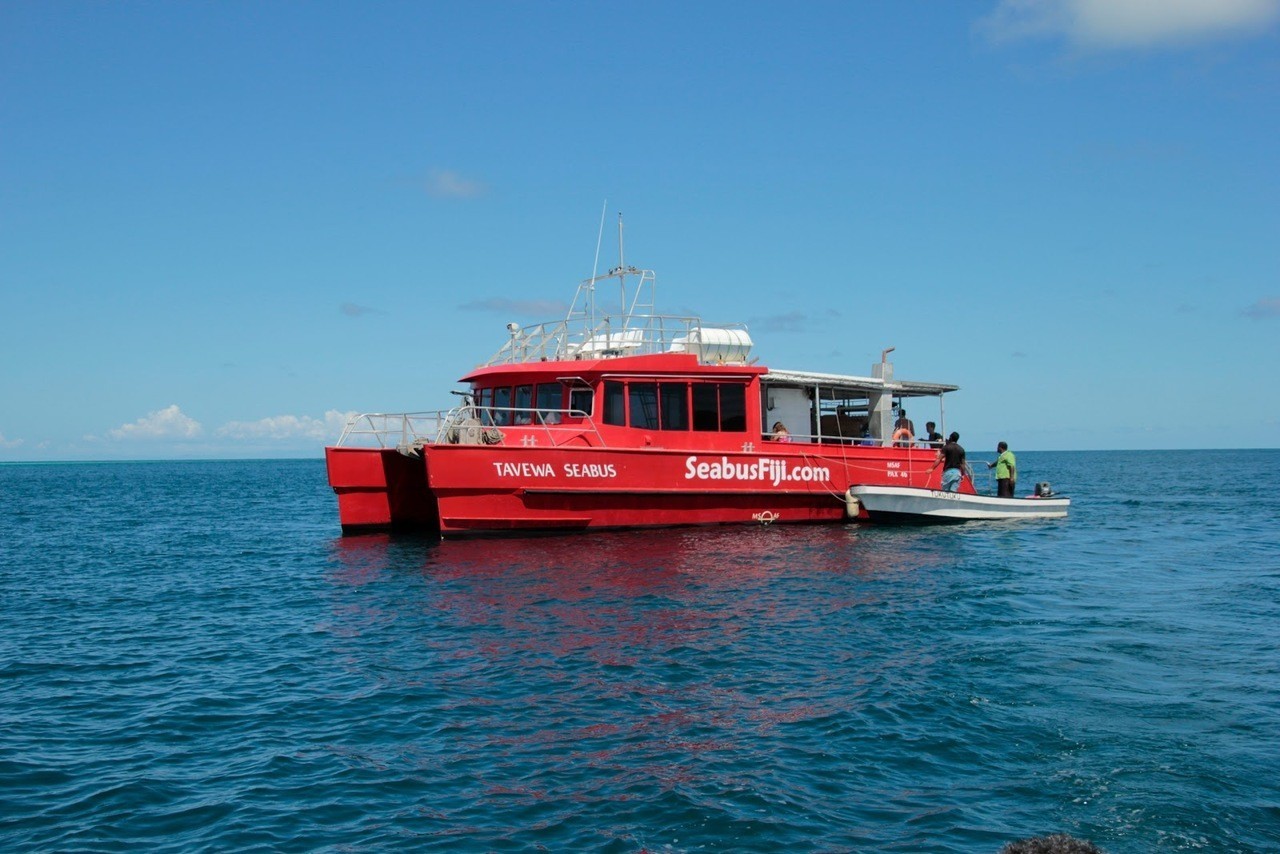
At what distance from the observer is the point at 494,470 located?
18859mm

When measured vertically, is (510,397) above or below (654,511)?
above

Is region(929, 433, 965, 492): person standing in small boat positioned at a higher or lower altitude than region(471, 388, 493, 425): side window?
lower

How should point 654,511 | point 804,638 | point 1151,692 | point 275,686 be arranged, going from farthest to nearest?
point 654,511
point 804,638
point 275,686
point 1151,692

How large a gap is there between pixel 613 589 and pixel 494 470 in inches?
214

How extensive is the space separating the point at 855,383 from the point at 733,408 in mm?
3818

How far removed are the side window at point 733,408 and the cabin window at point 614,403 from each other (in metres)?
2.35

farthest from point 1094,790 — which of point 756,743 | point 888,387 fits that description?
point 888,387

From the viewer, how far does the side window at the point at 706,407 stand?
21.1m

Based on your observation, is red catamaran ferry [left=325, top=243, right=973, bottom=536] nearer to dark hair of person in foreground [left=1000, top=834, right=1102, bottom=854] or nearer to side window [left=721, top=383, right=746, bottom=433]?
side window [left=721, top=383, right=746, bottom=433]

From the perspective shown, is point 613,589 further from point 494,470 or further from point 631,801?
point 631,801

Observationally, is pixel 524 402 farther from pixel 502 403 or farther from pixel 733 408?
pixel 733 408

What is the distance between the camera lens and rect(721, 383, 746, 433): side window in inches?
840

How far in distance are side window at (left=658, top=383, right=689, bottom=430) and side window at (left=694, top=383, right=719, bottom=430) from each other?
236 mm

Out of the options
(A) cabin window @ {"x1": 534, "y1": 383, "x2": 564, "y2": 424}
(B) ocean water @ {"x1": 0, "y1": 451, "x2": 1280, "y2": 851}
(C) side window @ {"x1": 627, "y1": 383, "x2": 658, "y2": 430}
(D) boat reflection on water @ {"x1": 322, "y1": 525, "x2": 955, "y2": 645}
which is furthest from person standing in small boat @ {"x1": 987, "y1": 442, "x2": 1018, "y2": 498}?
(A) cabin window @ {"x1": 534, "y1": 383, "x2": 564, "y2": 424}
